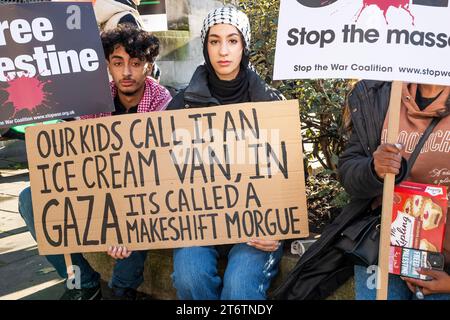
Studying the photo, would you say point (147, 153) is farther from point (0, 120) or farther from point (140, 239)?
point (0, 120)

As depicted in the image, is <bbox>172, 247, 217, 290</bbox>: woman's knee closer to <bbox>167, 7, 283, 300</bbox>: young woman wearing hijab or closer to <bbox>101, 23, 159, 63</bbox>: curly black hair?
<bbox>167, 7, 283, 300</bbox>: young woman wearing hijab

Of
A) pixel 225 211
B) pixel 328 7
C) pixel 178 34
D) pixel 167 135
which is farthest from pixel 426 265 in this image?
pixel 178 34

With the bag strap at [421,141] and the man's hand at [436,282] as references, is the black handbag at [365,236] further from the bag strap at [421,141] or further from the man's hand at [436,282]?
the man's hand at [436,282]

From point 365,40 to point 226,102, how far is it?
928 mm

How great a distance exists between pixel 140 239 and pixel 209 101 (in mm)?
833

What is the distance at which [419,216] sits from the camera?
2.02 metres

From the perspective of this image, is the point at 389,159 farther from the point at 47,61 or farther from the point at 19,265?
the point at 19,265

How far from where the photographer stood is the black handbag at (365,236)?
6.88 feet

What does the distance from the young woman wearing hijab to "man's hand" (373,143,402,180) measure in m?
0.69

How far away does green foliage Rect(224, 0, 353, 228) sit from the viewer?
3.31 meters

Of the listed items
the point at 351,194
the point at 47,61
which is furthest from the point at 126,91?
the point at 351,194

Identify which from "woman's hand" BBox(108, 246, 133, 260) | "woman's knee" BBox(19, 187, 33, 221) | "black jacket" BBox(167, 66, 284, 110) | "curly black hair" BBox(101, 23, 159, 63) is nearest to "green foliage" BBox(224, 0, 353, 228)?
"black jacket" BBox(167, 66, 284, 110)
